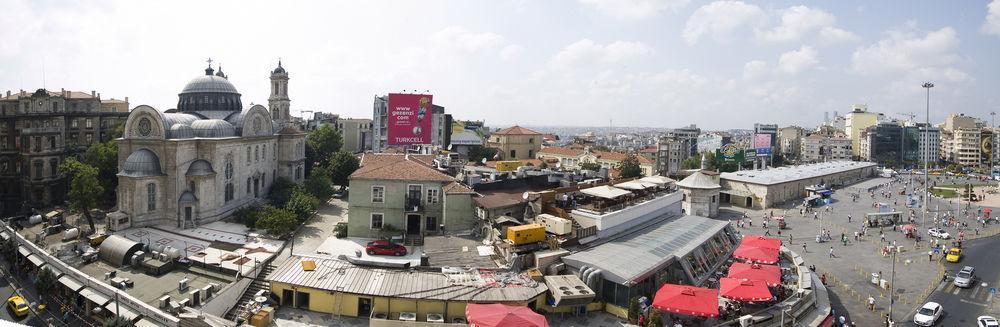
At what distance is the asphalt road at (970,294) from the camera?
28369 mm

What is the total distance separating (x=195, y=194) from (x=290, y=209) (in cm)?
621

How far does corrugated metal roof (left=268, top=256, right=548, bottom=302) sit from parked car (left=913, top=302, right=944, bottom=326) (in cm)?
1714

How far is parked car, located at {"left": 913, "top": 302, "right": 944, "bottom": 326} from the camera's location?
26578 millimetres

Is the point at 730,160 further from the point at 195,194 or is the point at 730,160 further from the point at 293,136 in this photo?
the point at 195,194

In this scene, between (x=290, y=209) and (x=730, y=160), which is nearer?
(x=290, y=209)

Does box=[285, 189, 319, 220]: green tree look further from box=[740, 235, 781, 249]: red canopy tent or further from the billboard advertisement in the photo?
the billboard advertisement

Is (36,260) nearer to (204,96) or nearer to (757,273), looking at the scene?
(204,96)

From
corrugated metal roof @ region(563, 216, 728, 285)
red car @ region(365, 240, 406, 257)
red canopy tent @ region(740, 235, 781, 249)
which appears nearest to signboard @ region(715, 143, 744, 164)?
red canopy tent @ region(740, 235, 781, 249)

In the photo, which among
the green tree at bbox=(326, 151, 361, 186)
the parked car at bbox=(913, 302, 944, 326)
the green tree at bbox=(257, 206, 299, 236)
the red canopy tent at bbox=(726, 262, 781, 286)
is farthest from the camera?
the green tree at bbox=(326, 151, 361, 186)

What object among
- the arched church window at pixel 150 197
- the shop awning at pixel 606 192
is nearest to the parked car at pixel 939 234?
the shop awning at pixel 606 192

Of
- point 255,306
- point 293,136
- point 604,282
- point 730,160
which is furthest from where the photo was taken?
point 730,160

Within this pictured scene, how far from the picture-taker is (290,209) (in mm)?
40469

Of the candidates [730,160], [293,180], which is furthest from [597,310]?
[730,160]

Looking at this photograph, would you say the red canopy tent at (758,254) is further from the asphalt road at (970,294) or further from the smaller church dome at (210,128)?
the smaller church dome at (210,128)
